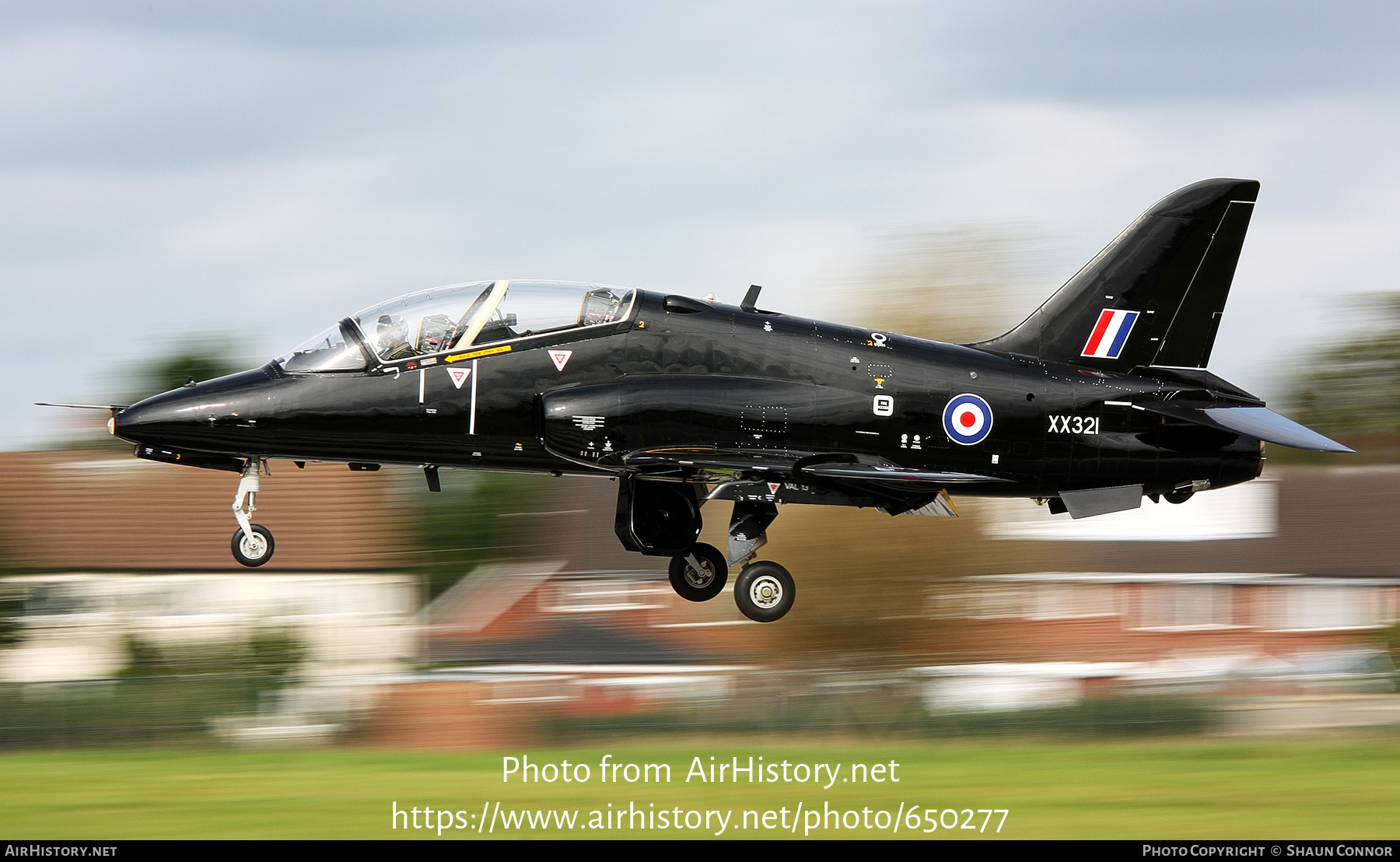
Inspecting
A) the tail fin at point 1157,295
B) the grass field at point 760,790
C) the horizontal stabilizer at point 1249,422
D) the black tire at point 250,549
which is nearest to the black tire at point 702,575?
the grass field at point 760,790

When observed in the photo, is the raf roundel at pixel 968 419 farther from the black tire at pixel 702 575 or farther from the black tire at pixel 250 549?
the black tire at pixel 250 549

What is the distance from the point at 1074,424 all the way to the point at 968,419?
134 cm

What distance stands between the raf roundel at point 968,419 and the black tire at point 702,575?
340 centimetres

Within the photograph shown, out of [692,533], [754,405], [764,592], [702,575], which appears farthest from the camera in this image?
[702,575]

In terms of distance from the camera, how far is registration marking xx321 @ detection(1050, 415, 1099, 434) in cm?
1652

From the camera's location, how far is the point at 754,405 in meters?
15.9

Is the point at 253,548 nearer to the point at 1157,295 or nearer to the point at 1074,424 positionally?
the point at 1074,424

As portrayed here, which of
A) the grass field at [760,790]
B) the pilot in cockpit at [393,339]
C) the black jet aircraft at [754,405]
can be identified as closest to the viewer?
the black jet aircraft at [754,405]

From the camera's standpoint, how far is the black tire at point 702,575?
1745cm

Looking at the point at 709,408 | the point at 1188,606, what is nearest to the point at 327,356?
the point at 709,408

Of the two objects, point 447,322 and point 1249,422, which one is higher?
point 447,322

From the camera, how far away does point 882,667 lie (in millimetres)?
35562

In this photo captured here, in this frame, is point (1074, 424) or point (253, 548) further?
point (1074, 424)

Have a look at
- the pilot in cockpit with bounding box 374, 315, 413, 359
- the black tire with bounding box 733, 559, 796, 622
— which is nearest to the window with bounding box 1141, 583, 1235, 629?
the black tire with bounding box 733, 559, 796, 622
